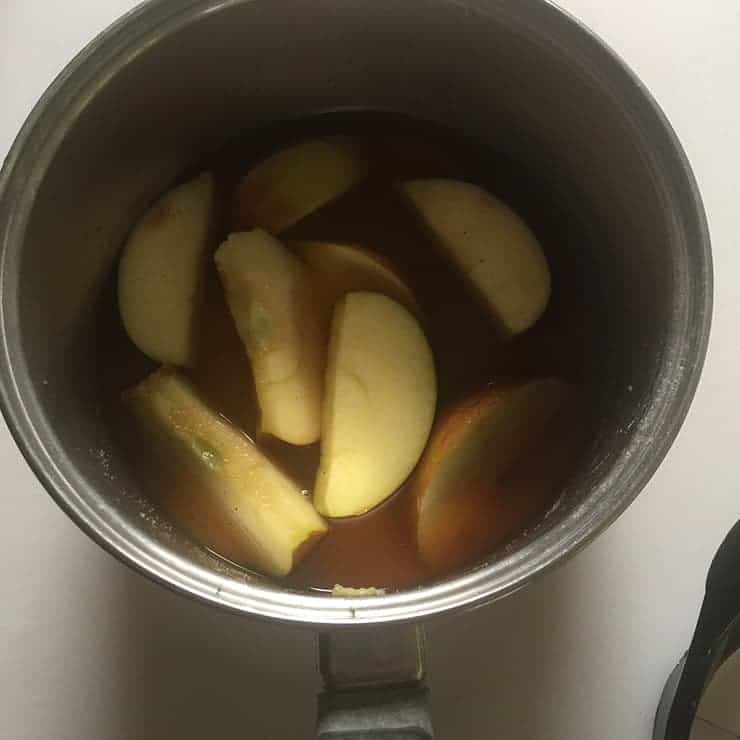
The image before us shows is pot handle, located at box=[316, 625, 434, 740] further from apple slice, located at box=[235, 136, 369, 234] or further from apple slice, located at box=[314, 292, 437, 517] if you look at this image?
apple slice, located at box=[235, 136, 369, 234]

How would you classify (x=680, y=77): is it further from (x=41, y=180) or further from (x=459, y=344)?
(x=41, y=180)

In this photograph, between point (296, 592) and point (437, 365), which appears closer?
point (296, 592)

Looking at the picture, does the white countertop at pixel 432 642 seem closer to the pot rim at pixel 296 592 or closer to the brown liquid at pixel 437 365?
the brown liquid at pixel 437 365

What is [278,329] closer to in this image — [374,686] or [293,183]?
[293,183]

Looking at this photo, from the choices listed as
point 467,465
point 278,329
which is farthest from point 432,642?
point 278,329

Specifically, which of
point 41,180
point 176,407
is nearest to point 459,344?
point 176,407

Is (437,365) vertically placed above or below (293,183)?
below

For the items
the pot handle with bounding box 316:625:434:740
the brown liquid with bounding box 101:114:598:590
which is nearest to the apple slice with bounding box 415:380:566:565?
the brown liquid with bounding box 101:114:598:590
